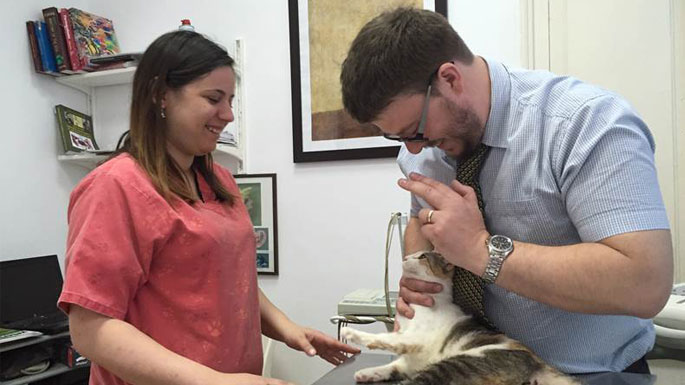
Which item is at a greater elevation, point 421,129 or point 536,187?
point 421,129

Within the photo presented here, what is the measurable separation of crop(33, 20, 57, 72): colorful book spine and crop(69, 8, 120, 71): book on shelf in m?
0.14

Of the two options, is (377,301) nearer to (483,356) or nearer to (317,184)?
(317,184)

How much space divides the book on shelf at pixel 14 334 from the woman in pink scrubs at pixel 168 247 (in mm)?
1063

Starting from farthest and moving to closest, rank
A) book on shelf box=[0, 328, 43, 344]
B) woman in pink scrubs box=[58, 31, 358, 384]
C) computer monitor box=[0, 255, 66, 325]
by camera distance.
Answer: computer monitor box=[0, 255, 66, 325] → book on shelf box=[0, 328, 43, 344] → woman in pink scrubs box=[58, 31, 358, 384]

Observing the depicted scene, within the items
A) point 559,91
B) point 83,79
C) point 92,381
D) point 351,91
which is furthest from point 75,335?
point 83,79

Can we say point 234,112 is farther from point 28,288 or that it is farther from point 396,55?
point 396,55

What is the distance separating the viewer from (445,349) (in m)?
1.14

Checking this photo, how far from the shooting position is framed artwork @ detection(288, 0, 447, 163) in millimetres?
2396

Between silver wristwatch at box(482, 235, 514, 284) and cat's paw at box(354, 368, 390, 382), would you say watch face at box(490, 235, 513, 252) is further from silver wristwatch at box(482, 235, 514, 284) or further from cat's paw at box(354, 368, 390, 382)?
cat's paw at box(354, 368, 390, 382)

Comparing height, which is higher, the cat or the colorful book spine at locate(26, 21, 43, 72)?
the colorful book spine at locate(26, 21, 43, 72)

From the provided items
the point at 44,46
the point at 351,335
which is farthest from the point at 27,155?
the point at 351,335

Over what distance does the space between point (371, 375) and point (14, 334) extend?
1634mm

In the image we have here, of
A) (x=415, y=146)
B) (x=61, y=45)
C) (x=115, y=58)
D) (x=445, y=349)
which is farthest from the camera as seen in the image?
(x=61, y=45)

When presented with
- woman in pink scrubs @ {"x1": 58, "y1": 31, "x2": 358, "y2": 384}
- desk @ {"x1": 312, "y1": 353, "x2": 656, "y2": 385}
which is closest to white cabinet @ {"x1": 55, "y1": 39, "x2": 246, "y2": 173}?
woman in pink scrubs @ {"x1": 58, "y1": 31, "x2": 358, "y2": 384}
